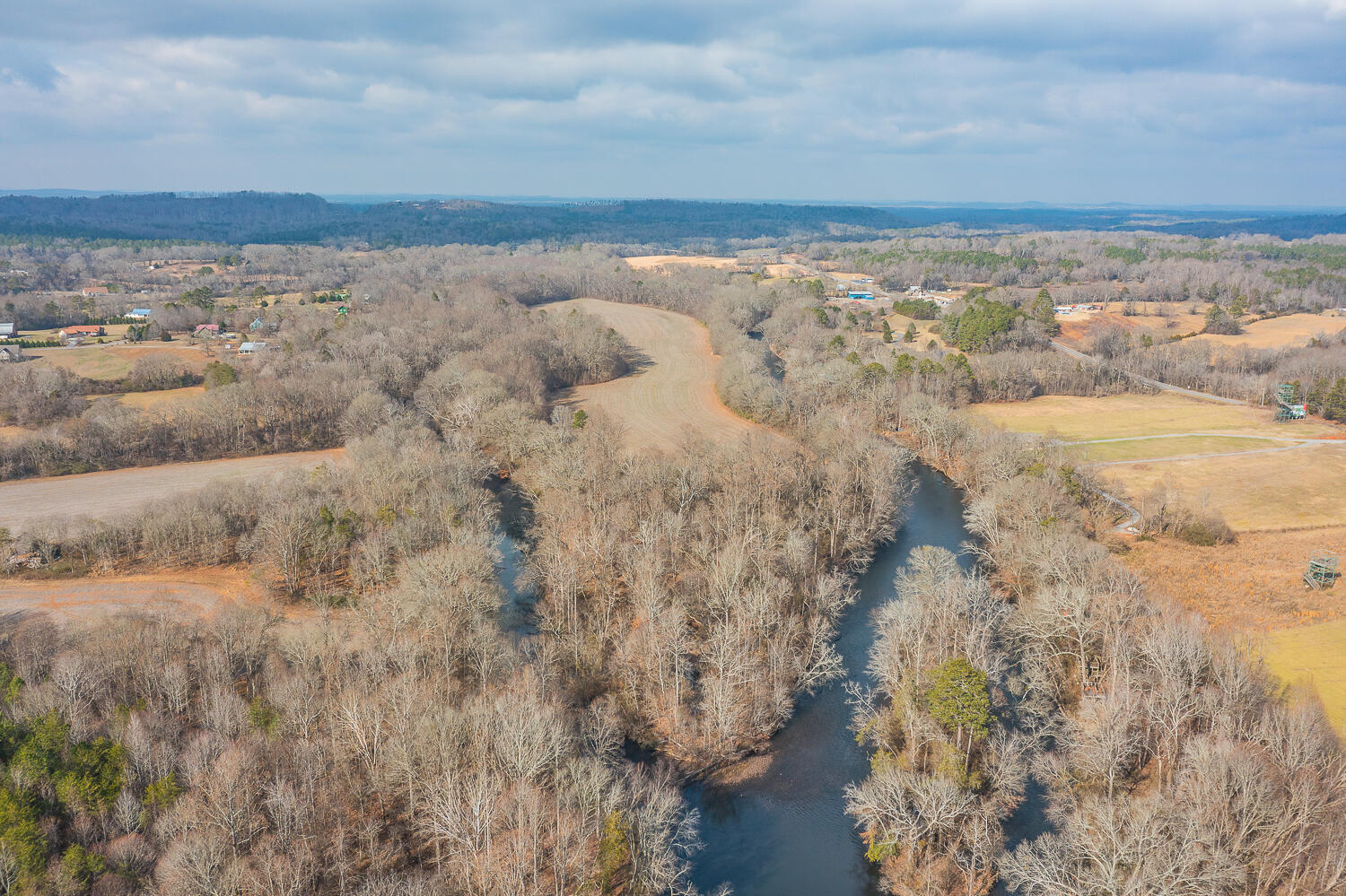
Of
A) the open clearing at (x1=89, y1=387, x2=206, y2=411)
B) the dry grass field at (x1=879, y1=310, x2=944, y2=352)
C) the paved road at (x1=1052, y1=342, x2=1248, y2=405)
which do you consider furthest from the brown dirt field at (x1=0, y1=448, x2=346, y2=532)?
the paved road at (x1=1052, y1=342, x2=1248, y2=405)

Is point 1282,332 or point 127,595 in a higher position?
point 1282,332

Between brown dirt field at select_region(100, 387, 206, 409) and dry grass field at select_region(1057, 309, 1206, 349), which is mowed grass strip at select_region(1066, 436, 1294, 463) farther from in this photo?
brown dirt field at select_region(100, 387, 206, 409)

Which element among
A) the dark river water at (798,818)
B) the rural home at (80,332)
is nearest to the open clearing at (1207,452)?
the dark river water at (798,818)

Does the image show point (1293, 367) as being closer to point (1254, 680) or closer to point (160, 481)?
point (1254, 680)

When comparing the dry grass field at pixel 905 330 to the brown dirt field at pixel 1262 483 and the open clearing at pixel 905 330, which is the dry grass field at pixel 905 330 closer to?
the open clearing at pixel 905 330

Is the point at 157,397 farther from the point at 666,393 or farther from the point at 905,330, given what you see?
the point at 905,330

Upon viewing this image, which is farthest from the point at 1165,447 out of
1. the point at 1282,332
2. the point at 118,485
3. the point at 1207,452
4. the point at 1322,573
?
the point at 118,485

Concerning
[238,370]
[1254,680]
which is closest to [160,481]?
[238,370]
